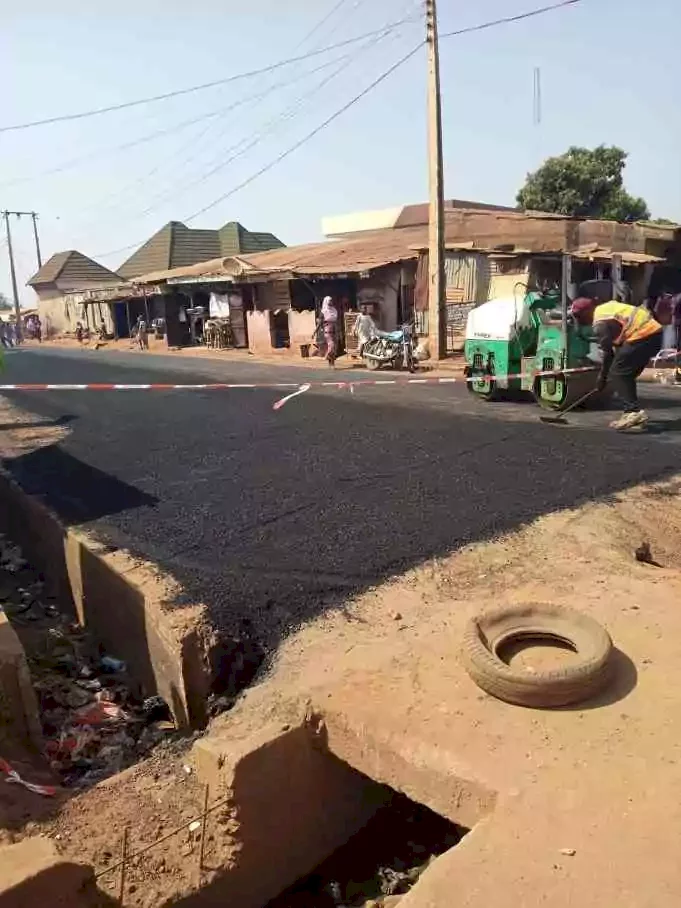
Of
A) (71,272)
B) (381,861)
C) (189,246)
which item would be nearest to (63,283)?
(71,272)

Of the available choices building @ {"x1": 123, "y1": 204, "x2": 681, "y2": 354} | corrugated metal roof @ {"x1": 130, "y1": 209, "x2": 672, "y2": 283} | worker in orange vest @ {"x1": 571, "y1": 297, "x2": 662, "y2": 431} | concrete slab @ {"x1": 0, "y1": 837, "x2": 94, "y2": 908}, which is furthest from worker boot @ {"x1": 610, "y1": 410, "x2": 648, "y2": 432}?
corrugated metal roof @ {"x1": 130, "y1": 209, "x2": 672, "y2": 283}

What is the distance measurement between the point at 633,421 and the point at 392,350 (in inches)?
366

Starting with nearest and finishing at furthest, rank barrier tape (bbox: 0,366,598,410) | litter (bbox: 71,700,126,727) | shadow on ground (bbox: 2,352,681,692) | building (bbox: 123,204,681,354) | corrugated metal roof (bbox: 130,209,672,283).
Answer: litter (bbox: 71,700,126,727), shadow on ground (bbox: 2,352,681,692), barrier tape (bbox: 0,366,598,410), building (bbox: 123,204,681,354), corrugated metal roof (bbox: 130,209,672,283)

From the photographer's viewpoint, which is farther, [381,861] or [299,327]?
[299,327]

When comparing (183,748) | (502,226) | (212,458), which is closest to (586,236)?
(502,226)

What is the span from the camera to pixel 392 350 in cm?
1717

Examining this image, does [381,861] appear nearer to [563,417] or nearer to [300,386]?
[563,417]

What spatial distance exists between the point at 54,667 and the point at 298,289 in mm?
19560

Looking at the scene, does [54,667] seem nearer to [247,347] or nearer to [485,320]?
[485,320]

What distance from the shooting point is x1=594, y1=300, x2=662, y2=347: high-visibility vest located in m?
8.15

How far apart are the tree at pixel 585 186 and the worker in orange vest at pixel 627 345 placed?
2488 cm

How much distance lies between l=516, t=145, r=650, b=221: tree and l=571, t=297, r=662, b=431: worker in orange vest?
24878 mm

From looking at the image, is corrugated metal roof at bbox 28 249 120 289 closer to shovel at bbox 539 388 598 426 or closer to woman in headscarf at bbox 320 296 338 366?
woman in headscarf at bbox 320 296 338 366

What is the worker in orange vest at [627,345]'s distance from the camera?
A: 8180 mm
